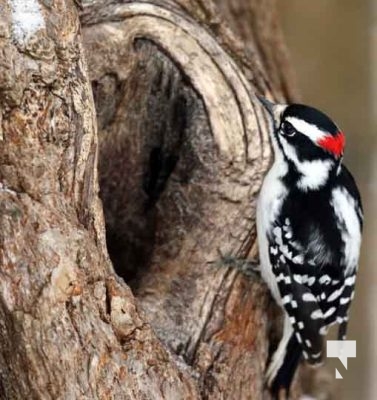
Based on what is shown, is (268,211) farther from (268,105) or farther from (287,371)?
(287,371)

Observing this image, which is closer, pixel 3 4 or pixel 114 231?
pixel 3 4

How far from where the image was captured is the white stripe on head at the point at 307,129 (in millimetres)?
2584

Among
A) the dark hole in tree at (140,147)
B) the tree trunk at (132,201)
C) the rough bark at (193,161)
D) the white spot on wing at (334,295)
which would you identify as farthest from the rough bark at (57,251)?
the white spot on wing at (334,295)

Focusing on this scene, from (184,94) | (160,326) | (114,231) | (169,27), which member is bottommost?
(160,326)

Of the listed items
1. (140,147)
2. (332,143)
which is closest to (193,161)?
(140,147)

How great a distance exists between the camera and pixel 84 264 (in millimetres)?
2129

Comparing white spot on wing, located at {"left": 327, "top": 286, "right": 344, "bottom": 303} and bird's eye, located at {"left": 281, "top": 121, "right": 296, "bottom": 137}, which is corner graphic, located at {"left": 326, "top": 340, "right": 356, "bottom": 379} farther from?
bird's eye, located at {"left": 281, "top": 121, "right": 296, "bottom": 137}

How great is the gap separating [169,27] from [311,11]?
5.26 ft

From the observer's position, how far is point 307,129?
2.59 meters

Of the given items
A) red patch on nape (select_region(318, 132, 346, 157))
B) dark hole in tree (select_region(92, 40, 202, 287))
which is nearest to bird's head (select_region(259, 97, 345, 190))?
red patch on nape (select_region(318, 132, 346, 157))

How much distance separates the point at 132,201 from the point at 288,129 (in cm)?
48

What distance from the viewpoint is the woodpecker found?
104 inches

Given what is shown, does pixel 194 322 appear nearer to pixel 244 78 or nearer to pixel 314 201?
pixel 314 201

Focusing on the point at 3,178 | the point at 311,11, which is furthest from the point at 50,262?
the point at 311,11
